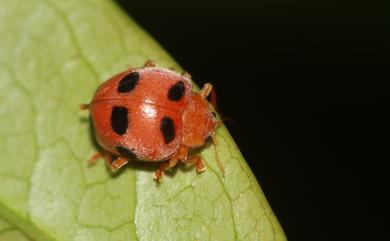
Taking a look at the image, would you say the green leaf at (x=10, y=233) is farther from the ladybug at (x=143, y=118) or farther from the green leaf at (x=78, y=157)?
the ladybug at (x=143, y=118)

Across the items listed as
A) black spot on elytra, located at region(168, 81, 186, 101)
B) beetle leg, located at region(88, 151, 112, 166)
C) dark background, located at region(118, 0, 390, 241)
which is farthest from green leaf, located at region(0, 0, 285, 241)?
dark background, located at region(118, 0, 390, 241)

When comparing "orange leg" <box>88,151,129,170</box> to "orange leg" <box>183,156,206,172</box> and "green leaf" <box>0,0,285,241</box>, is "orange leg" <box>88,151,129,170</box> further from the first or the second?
"orange leg" <box>183,156,206,172</box>

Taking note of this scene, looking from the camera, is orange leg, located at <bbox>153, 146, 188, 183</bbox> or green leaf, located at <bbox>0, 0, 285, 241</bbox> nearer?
green leaf, located at <bbox>0, 0, 285, 241</bbox>

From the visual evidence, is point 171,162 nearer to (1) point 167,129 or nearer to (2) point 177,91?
(1) point 167,129

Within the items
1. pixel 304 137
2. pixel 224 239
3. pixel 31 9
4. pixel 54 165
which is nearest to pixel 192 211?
pixel 224 239

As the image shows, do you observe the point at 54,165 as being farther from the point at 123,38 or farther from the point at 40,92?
the point at 123,38

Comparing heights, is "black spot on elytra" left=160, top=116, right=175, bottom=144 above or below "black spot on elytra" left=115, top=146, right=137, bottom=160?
above
